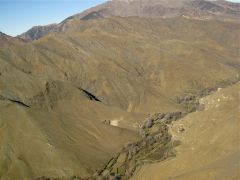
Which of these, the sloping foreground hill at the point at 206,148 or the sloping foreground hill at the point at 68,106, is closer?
the sloping foreground hill at the point at 206,148

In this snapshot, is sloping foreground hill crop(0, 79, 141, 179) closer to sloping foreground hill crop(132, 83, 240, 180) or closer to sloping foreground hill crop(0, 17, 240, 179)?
sloping foreground hill crop(0, 17, 240, 179)

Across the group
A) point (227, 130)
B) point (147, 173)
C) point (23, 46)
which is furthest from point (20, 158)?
point (23, 46)

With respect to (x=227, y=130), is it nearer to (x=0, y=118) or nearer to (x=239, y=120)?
(x=239, y=120)

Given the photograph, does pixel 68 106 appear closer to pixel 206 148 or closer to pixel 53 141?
pixel 53 141

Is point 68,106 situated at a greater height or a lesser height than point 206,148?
lesser

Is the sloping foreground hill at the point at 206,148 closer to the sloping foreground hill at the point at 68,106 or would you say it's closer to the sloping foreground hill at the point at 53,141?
the sloping foreground hill at the point at 53,141

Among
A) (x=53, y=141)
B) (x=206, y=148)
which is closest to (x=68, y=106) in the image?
(x=53, y=141)

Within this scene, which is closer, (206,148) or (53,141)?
(206,148)

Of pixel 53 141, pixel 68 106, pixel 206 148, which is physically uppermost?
pixel 206 148

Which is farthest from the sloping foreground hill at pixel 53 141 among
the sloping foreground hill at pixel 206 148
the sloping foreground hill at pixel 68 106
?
the sloping foreground hill at pixel 206 148
